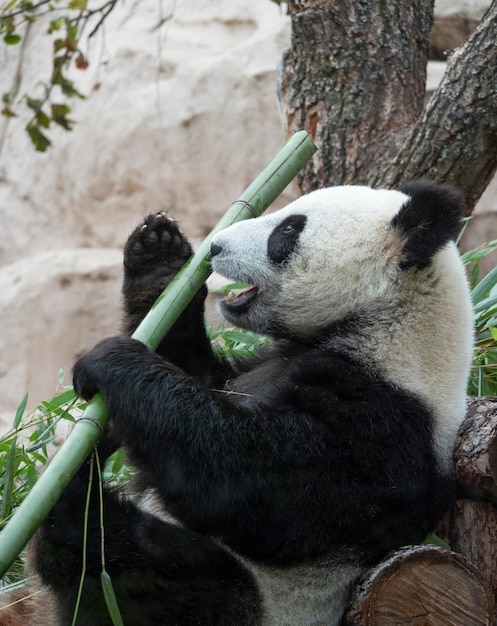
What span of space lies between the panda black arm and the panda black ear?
44 centimetres

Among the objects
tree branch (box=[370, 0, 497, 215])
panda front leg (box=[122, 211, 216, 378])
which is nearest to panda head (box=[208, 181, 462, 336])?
panda front leg (box=[122, 211, 216, 378])

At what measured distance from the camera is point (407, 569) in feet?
8.14

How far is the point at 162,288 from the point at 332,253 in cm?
73

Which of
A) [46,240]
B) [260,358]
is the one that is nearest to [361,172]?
[260,358]

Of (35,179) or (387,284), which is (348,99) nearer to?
(387,284)

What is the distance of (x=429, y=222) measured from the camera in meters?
2.75

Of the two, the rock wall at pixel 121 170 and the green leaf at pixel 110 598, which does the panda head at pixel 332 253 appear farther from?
the rock wall at pixel 121 170

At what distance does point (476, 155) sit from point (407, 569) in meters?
2.33

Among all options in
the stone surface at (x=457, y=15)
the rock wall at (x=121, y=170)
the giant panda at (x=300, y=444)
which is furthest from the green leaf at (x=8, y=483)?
the stone surface at (x=457, y=15)

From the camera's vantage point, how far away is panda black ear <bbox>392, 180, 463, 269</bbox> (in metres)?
2.75

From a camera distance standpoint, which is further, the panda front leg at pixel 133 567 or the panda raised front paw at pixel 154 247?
the panda raised front paw at pixel 154 247

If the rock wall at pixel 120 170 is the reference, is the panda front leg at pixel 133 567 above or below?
above

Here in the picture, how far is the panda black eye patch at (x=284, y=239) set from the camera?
2994mm

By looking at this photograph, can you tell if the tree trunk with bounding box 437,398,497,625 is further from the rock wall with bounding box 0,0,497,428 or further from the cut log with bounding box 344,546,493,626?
the rock wall with bounding box 0,0,497,428
